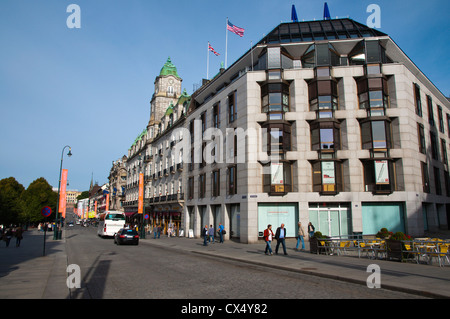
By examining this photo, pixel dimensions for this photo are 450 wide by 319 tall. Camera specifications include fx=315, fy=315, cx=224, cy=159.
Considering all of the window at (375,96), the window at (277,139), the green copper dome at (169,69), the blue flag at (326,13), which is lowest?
the window at (277,139)

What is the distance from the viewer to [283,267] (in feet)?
42.9

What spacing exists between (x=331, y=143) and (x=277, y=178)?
18.2 ft

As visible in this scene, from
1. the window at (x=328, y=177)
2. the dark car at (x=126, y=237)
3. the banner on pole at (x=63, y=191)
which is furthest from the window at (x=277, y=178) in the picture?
the banner on pole at (x=63, y=191)

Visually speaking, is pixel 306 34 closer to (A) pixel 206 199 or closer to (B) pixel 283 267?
(A) pixel 206 199

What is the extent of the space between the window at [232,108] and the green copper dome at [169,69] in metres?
34.6

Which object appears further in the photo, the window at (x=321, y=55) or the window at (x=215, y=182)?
the window at (x=215, y=182)

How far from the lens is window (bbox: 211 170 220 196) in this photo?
3266cm

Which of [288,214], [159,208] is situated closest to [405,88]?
[288,214]

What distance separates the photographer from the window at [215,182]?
107 feet

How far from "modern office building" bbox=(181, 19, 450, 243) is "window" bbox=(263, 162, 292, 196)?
0.28 feet

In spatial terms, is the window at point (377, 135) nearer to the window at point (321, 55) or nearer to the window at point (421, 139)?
the window at point (421, 139)

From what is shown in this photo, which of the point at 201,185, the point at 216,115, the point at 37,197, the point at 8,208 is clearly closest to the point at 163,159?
the point at 201,185

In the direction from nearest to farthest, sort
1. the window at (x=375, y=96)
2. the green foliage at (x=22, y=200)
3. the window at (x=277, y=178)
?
the window at (x=277, y=178) < the window at (x=375, y=96) < the green foliage at (x=22, y=200)

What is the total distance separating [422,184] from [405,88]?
851 centimetres
